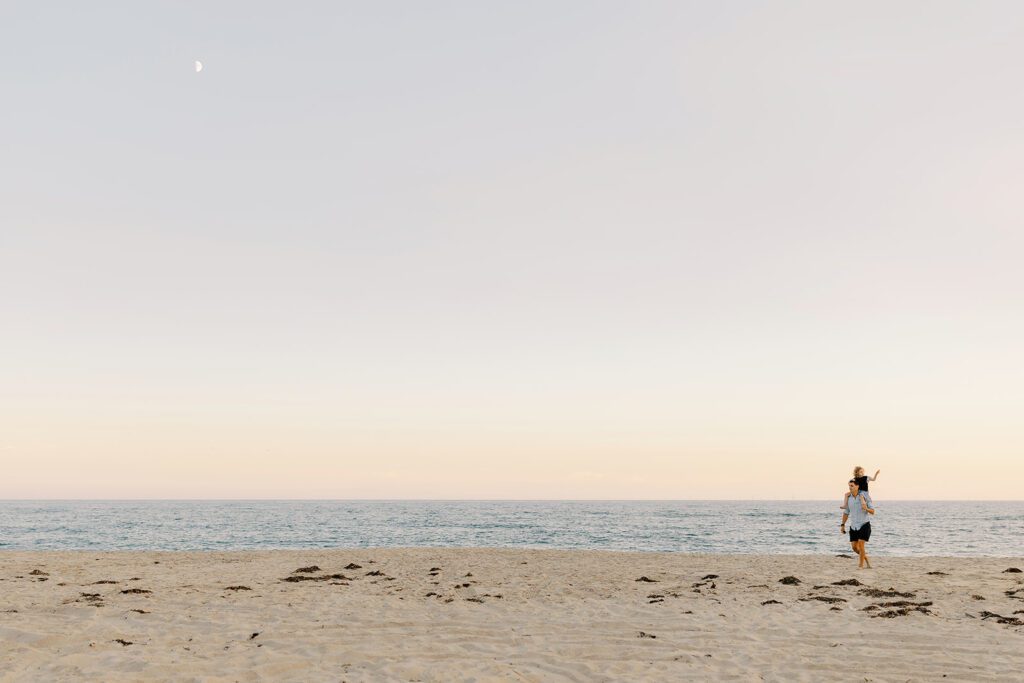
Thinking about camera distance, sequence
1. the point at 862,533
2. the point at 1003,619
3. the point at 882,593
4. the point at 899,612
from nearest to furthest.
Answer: the point at 1003,619 < the point at 899,612 < the point at 882,593 < the point at 862,533

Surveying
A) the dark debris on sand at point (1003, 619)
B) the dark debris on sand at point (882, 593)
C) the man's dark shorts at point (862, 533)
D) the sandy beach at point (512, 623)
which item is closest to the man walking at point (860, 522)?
the man's dark shorts at point (862, 533)

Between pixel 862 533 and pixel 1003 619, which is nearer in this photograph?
pixel 1003 619

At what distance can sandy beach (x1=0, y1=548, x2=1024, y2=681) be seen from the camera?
870cm

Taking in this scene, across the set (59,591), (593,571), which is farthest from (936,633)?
(59,591)

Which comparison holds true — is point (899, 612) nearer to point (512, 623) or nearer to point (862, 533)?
point (512, 623)

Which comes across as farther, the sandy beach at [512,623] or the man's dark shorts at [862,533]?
the man's dark shorts at [862,533]

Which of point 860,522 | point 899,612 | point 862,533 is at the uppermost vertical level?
point 860,522

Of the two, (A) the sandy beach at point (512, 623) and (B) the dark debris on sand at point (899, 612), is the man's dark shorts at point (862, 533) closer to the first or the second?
(A) the sandy beach at point (512, 623)

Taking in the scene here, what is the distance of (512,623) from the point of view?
1189 centimetres

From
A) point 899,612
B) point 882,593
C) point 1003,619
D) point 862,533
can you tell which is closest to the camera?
point 1003,619

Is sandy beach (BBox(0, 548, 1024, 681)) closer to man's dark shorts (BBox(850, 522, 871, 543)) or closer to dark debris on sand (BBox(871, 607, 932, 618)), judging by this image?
dark debris on sand (BBox(871, 607, 932, 618))

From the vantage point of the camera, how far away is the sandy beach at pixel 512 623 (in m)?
8.70

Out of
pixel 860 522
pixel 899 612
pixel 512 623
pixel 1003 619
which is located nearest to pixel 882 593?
pixel 899 612

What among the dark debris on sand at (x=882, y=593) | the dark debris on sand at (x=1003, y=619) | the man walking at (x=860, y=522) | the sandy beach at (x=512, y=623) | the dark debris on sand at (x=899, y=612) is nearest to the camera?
the sandy beach at (x=512, y=623)
